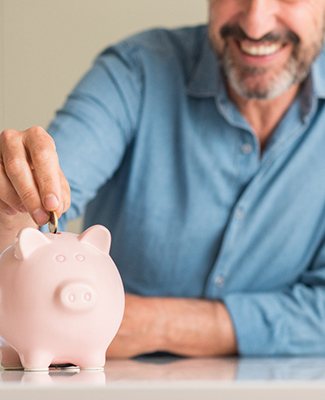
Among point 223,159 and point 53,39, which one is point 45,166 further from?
point 53,39

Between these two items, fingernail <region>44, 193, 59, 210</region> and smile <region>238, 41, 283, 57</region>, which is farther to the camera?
smile <region>238, 41, 283, 57</region>

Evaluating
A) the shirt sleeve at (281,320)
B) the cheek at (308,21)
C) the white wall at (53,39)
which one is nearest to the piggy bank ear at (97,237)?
the shirt sleeve at (281,320)

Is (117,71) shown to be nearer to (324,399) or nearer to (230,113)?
(230,113)

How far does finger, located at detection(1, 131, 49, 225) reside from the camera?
0.90 metres

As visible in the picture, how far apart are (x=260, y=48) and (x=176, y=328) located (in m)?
0.52

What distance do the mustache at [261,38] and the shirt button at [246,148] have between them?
180 mm

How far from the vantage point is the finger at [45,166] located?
0.89 m

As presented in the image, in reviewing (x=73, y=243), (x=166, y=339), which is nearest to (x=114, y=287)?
(x=73, y=243)

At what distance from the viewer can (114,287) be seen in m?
0.84

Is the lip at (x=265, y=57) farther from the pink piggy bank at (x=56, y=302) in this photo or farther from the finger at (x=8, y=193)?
the pink piggy bank at (x=56, y=302)

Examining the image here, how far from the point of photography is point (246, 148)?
1650 mm

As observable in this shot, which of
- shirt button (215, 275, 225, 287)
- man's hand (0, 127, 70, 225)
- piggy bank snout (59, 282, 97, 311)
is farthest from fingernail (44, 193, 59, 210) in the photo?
shirt button (215, 275, 225, 287)

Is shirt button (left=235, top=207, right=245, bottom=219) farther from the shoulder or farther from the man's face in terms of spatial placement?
the shoulder

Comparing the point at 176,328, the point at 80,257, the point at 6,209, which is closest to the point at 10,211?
the point at 6,209
